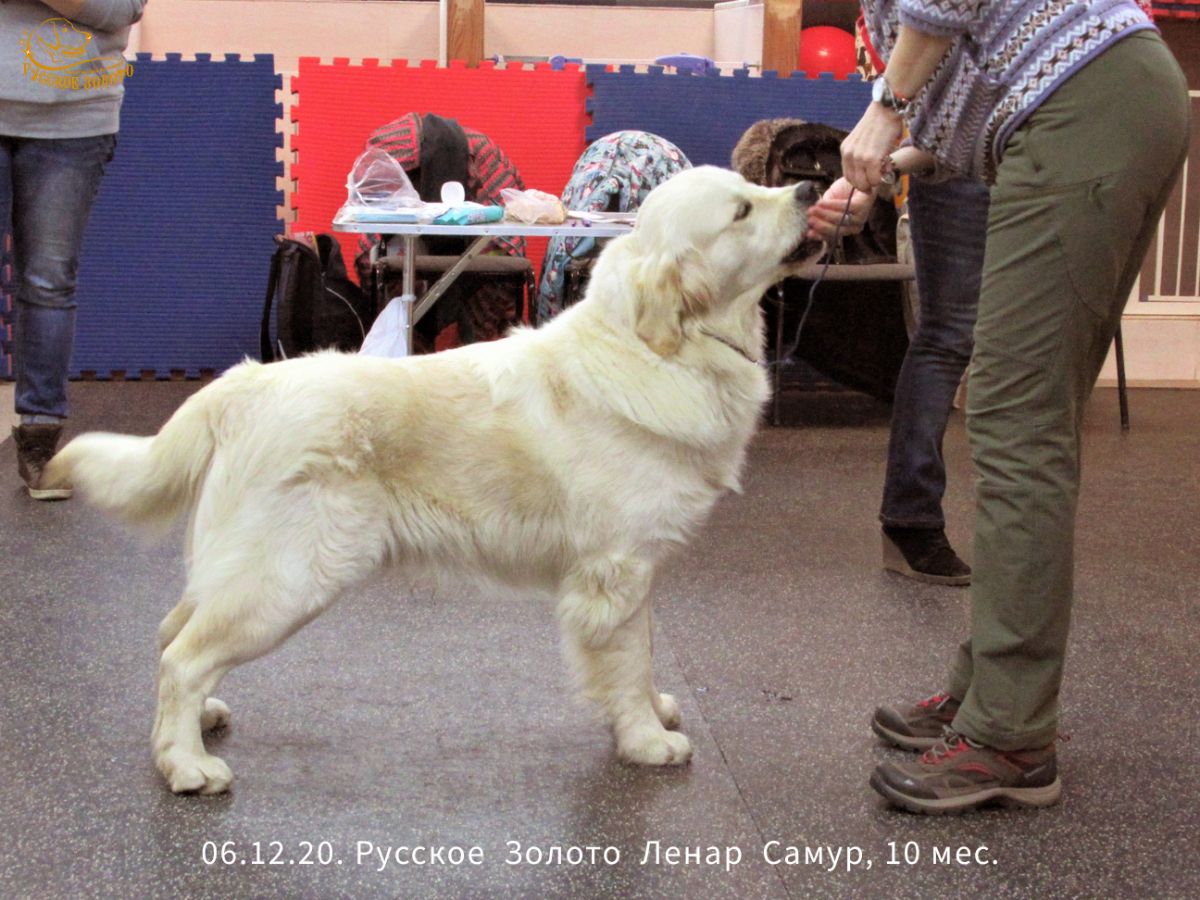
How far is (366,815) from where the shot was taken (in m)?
1.92

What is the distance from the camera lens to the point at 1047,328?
1.82m

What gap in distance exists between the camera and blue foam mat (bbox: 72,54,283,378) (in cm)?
584

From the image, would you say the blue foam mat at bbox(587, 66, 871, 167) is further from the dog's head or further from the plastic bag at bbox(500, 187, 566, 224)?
the dog's head

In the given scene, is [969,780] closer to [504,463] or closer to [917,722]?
[917,722]

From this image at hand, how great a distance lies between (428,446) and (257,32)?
5.79 metres

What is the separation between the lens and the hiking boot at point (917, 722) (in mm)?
2166

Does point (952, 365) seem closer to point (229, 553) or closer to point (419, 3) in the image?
point (229, 553)

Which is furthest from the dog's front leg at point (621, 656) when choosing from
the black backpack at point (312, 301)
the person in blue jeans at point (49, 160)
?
the black backpack at point (312, 301)

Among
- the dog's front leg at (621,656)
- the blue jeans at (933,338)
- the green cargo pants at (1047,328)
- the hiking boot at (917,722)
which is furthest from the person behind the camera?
the blue jeans at (933,338)

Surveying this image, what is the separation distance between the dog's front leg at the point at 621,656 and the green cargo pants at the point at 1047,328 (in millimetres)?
497

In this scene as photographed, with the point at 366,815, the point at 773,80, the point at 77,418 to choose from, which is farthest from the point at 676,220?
the point at 773,80

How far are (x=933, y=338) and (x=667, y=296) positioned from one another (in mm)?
1142

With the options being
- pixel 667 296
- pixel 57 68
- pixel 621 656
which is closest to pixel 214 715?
pixel 621 656

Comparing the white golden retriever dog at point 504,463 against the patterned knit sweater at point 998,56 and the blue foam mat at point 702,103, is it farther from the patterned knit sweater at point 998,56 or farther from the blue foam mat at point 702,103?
the blue foam mat at point 702,103
